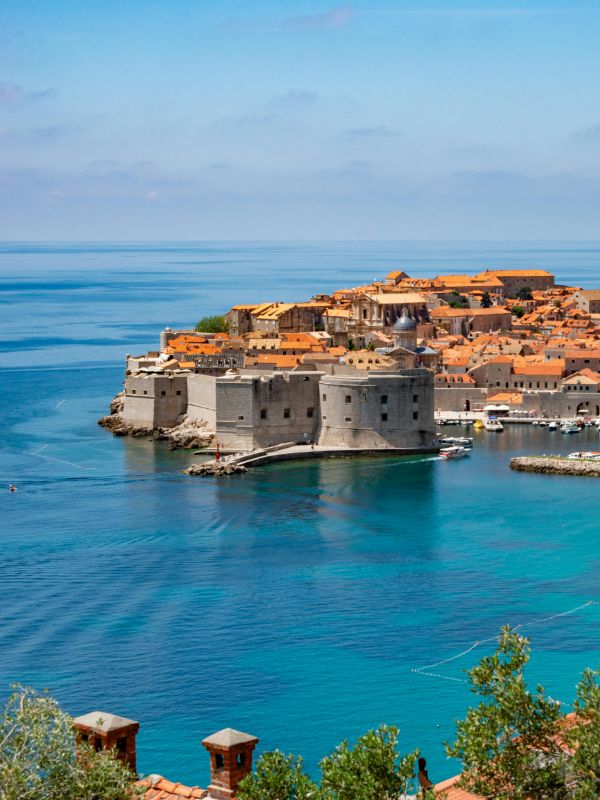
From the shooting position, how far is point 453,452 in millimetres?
36688

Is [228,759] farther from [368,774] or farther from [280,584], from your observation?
[280,584]

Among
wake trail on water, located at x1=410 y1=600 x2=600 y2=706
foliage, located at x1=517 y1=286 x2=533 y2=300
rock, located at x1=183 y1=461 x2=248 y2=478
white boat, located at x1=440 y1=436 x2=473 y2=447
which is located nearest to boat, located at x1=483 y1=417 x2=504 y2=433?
white boat, located at x1=440 y1=436 x2=473 y2=447

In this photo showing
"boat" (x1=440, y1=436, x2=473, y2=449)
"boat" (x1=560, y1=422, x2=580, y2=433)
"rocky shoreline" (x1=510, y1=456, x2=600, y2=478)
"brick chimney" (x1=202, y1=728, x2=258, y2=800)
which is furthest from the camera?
"boat" (x1=560, y1=422, x2=580, y2=433)

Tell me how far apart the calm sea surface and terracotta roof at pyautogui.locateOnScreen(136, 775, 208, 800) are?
5410 mm

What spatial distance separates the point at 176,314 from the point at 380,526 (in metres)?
68.4

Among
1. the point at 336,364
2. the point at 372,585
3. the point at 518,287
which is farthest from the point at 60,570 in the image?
the point at 518,287

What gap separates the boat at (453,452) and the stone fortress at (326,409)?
0.45 meters

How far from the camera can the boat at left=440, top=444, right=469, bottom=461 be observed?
36500 millimetres

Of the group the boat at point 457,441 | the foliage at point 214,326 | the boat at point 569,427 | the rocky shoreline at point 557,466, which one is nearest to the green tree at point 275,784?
the rocky shoreline at point 557,466

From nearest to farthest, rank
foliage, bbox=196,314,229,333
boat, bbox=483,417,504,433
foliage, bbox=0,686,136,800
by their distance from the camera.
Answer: foliage, bbox=0,686,136,800 → boat, bbox=483,417,504,433 → foliage, bbox=196,314,229,333

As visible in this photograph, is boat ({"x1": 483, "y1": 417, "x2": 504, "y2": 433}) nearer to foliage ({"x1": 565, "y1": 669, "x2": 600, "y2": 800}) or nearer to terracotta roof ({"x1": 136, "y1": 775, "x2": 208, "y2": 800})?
foliage ({"x1": 565, "y1": 669, "x2": 600, "y2": 800})

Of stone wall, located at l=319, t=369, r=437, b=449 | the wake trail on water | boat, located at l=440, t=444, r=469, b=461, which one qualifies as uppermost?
stone wall, located at l=319, t=369, r=437, b=449

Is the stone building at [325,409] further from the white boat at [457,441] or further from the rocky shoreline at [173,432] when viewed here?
the white boat at [457,441]

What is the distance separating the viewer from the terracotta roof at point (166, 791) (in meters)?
9.62
